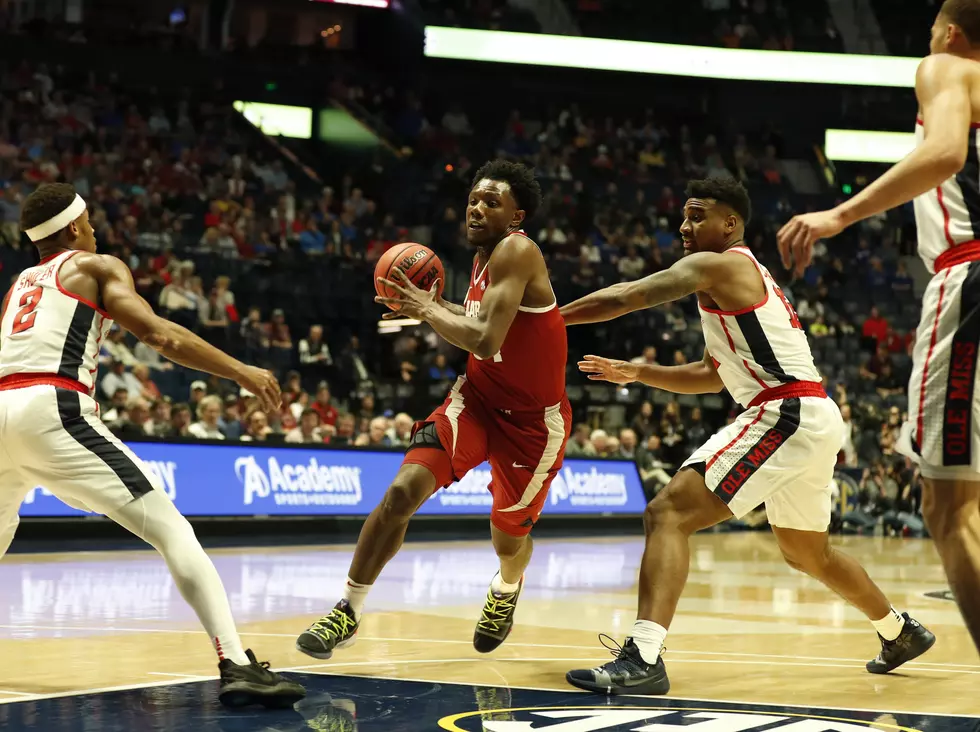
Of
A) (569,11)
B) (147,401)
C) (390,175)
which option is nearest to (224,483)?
(147,401)

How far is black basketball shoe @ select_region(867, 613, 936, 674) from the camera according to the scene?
552 centimetres

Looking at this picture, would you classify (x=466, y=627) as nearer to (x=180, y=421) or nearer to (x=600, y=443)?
(x=180, y=421)

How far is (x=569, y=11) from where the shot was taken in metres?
28.3

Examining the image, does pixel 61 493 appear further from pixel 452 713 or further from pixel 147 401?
pixel 147 401

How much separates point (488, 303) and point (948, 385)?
1986mm

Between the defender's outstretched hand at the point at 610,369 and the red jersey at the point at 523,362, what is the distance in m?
0.12

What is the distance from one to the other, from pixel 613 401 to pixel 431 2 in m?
11.6

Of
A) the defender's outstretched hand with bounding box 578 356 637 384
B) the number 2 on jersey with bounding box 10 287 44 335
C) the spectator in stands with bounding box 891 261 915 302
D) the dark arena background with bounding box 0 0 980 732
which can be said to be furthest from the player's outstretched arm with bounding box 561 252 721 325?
the spectator in stands with bounding box 891 261 915 302

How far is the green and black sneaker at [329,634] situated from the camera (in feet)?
16.2

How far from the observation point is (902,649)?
5.51 m

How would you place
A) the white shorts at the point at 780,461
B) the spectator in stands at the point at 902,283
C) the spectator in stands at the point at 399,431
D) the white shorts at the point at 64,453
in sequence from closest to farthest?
1. the white shorts at the point at 64,453
2. the white shorts at the point at 780,461
3. the spectator in stands at the point at 399,431
4. the spectator in stands at the point at 902,283

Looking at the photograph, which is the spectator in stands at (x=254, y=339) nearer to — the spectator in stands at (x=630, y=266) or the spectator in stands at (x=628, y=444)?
the spectator in stands at (x=628, y=444)

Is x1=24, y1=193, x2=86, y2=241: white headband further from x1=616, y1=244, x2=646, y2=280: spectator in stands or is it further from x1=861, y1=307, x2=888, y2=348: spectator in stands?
x1=861, y1=307, x2=888, y2=348: spectator in stands

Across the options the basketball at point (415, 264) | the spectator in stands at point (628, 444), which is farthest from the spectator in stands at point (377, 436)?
the basketball at point (415, 264)
